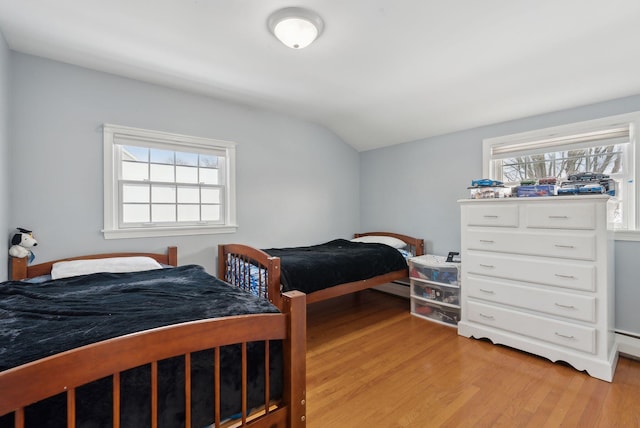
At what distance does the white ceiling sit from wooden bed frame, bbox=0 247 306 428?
1713 millimetres

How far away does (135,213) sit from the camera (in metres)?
2.73

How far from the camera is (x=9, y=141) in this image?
7.07 ft

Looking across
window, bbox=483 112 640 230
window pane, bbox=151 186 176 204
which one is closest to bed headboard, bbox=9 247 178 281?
window pane, bbox=151 186 176 204

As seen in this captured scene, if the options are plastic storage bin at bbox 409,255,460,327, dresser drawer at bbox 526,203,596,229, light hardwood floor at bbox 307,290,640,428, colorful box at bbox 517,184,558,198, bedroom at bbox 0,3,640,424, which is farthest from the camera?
plastic storage bin at bbox 409,255,460,327

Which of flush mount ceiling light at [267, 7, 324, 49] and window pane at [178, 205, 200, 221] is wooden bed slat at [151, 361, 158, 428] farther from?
window pane at [178, 205, 200, 221]

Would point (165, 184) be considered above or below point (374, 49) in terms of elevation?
below

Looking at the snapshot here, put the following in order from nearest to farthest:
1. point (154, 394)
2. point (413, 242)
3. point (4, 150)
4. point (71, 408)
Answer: point (71, 408), point (154, 394), point (4, 150), point (413, 242)

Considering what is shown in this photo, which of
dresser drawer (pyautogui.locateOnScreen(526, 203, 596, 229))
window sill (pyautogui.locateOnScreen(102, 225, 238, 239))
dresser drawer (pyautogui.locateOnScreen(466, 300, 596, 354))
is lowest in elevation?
dresser drawer (pyautogui.locateOnScreen(466, 300, 596, 354))

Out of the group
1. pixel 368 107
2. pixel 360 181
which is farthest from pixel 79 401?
pixel 360 181

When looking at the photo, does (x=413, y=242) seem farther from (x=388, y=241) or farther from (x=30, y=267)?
(x=30, y=267)

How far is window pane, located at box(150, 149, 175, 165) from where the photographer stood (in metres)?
2.84

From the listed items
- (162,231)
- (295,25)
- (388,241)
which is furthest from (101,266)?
(388,241)

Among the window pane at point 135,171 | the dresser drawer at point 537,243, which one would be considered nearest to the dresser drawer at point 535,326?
the dresser drawer at point 537,243

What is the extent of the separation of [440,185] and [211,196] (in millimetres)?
2618
